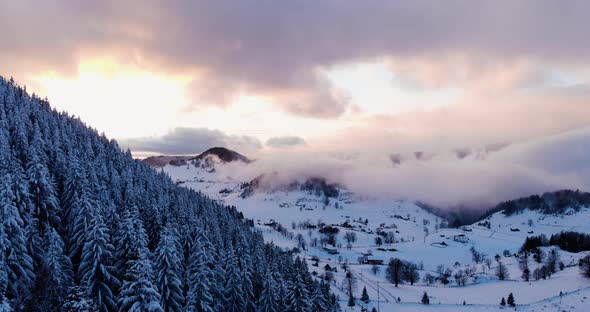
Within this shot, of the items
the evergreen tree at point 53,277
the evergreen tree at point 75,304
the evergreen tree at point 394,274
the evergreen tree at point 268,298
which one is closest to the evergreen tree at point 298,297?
the evergreen tree at point 268,298

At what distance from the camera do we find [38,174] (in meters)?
64.3

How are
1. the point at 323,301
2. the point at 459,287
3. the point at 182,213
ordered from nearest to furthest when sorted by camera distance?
1. the point at 323,301
2. the point at 182,213
3. the point at 459,287

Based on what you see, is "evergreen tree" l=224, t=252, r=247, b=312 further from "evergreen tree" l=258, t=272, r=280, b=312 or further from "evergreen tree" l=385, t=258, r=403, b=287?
"evergreen tree" l=385, t=258, r=403, b=287

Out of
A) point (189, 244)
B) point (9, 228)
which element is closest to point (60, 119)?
point (189, 244)

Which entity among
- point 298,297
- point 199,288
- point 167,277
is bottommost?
point 298,297

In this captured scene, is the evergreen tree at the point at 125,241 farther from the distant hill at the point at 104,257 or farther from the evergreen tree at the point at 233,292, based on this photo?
the evergreen tree at the point at 233,292

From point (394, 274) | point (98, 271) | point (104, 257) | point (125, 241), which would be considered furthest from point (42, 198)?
point (394, 274)

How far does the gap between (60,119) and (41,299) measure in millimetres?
130157

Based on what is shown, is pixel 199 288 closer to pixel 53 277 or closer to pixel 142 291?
pixel 142 291

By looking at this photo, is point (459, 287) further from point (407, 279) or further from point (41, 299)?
point (41, 299)

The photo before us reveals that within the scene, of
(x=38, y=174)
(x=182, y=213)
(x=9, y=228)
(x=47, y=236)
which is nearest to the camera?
(x=9, y=228)

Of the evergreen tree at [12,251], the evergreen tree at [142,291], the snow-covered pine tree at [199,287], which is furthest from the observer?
the snow-covered pine tree at [199,287]

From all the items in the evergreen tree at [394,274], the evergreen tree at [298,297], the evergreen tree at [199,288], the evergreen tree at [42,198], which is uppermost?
the evergreen tree at [42,198]

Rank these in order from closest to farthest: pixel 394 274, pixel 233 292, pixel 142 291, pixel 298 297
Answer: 1. pixel 142 291
2. pixel 233 292
3. pixel 298 297
4. pixel 394 274
